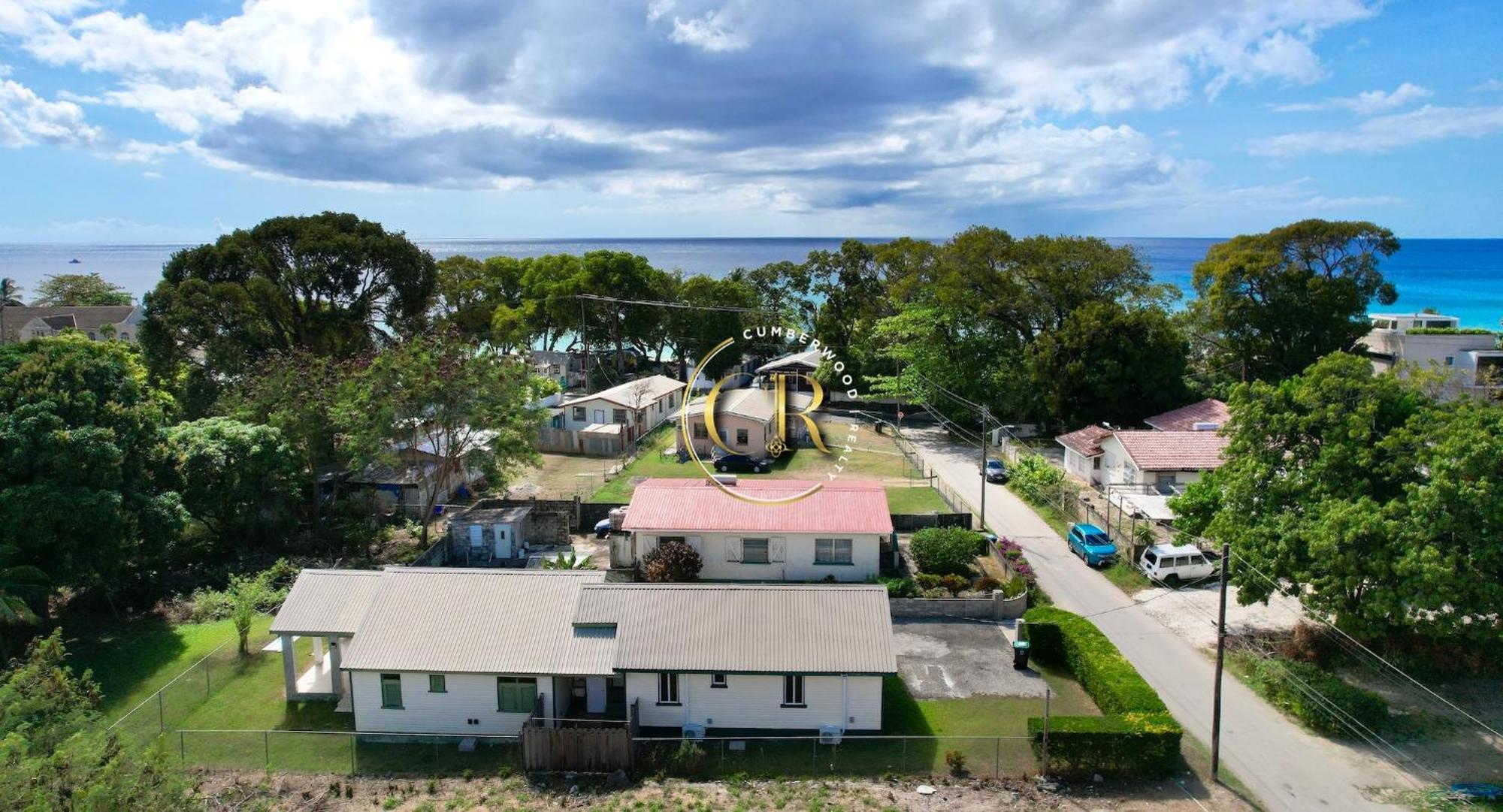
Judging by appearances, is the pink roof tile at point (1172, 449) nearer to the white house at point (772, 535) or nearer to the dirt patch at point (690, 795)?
the white house at point (772, 535)

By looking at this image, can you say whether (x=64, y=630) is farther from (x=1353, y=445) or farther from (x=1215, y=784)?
(x=1353, y=445)

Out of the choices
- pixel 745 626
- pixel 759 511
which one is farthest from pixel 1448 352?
pixel 745 626

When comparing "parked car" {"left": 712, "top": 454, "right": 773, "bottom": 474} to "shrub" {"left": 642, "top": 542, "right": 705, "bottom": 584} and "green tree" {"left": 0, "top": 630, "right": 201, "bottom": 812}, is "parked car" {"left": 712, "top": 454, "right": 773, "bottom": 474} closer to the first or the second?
"shrub" {"left": 642, "top": 542, "right": 705, "bottom": 584}

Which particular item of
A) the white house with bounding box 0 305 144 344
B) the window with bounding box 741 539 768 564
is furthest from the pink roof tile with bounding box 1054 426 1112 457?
the white house with bounding box 0 305 144 344

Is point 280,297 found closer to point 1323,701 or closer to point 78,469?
point 78,469

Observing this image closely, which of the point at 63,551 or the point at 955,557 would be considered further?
the point at 955,557

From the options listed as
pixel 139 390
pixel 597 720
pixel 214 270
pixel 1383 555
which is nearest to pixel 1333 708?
pixel 1383 555
